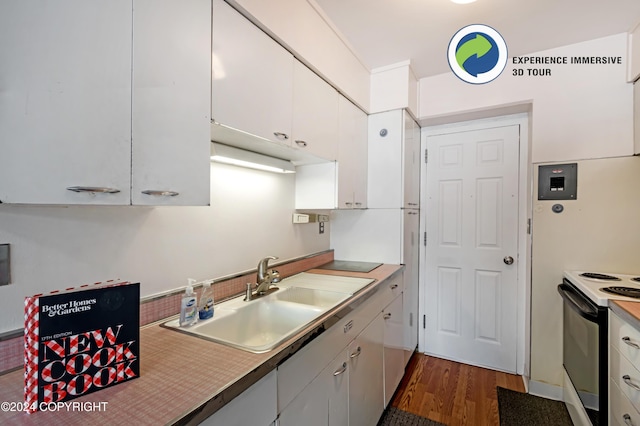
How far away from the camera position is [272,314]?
1458 mm

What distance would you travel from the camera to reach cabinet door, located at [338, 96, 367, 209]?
2.01 m

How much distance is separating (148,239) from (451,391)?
2330 mm

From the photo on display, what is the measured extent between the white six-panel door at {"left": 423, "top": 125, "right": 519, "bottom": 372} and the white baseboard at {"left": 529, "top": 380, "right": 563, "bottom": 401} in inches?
10.9

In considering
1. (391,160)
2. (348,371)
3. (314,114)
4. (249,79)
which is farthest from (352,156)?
(348,371)

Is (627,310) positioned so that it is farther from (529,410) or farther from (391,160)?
(391,160)

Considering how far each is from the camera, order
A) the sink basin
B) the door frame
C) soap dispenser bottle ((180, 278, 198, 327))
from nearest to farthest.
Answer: soap dispenser bottle ((180, 278, 198, 327))
the sink basin
the door frame

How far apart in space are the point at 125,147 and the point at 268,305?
973 mm

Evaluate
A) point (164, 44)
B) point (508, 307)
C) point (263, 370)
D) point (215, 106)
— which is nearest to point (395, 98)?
point (215, 106)

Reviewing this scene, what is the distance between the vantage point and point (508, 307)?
95.1 inches

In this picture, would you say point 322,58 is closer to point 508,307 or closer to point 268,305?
point 268,305

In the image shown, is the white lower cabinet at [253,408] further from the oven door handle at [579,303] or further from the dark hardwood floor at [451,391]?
the oven door handle at [579,303]

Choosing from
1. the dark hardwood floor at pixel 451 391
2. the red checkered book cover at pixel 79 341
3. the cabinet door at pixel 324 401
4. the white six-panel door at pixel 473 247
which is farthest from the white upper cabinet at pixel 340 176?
the dark hardwood floor at pixel 451 391

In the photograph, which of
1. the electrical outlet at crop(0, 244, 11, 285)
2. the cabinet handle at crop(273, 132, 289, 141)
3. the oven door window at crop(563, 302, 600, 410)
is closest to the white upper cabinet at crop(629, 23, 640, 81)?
the oven door window at crop(563, 302, 600, 410)

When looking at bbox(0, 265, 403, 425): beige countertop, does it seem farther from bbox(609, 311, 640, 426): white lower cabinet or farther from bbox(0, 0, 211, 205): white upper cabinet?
bbox(609, 311, 640, 426): white lower cabinet
